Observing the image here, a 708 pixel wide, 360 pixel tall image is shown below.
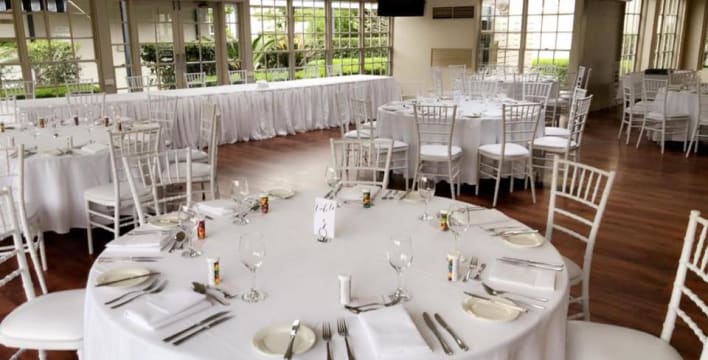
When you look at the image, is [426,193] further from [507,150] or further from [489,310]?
[507,150]

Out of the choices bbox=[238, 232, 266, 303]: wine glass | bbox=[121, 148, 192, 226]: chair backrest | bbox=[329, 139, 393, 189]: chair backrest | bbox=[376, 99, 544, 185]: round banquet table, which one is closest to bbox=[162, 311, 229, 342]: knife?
bbox=[238, 232, 266, 303]: wine glass

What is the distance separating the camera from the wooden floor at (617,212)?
3.42 metres

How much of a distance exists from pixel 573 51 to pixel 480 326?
10.4 metres

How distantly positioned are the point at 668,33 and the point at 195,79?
1097cm

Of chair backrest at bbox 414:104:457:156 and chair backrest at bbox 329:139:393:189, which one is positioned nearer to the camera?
chair backrest at bbox 329:139:393:189

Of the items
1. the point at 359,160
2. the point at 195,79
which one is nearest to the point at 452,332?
the point at 359,160

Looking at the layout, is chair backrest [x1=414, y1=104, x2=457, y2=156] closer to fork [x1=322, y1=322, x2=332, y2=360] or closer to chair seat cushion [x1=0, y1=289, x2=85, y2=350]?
chair seat cushion [x1=0, y1=289, x2=85, y2=350]

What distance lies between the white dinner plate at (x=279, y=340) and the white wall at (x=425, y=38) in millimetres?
11135

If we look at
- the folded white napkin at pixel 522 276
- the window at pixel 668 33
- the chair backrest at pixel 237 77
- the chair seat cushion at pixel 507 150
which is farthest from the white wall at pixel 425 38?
the folded white napkin at pixel 522 276

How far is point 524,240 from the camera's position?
91.5 inches

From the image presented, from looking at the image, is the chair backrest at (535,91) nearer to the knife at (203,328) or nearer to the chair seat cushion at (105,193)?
the chair seat cushion at (105,193)

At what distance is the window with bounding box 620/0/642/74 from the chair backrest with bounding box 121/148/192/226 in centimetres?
1055

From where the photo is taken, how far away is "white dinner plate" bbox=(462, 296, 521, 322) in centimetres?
172

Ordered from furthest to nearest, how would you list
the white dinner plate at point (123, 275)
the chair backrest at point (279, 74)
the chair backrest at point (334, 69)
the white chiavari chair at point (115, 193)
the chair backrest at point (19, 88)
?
the chair backrest at point (334, 69) < the chair backrest at point (279, 74) < the chair backrest at point (19, 88) < the white chiavari chair at point (115, 193) < the white dinner plate at point (123, 275)
